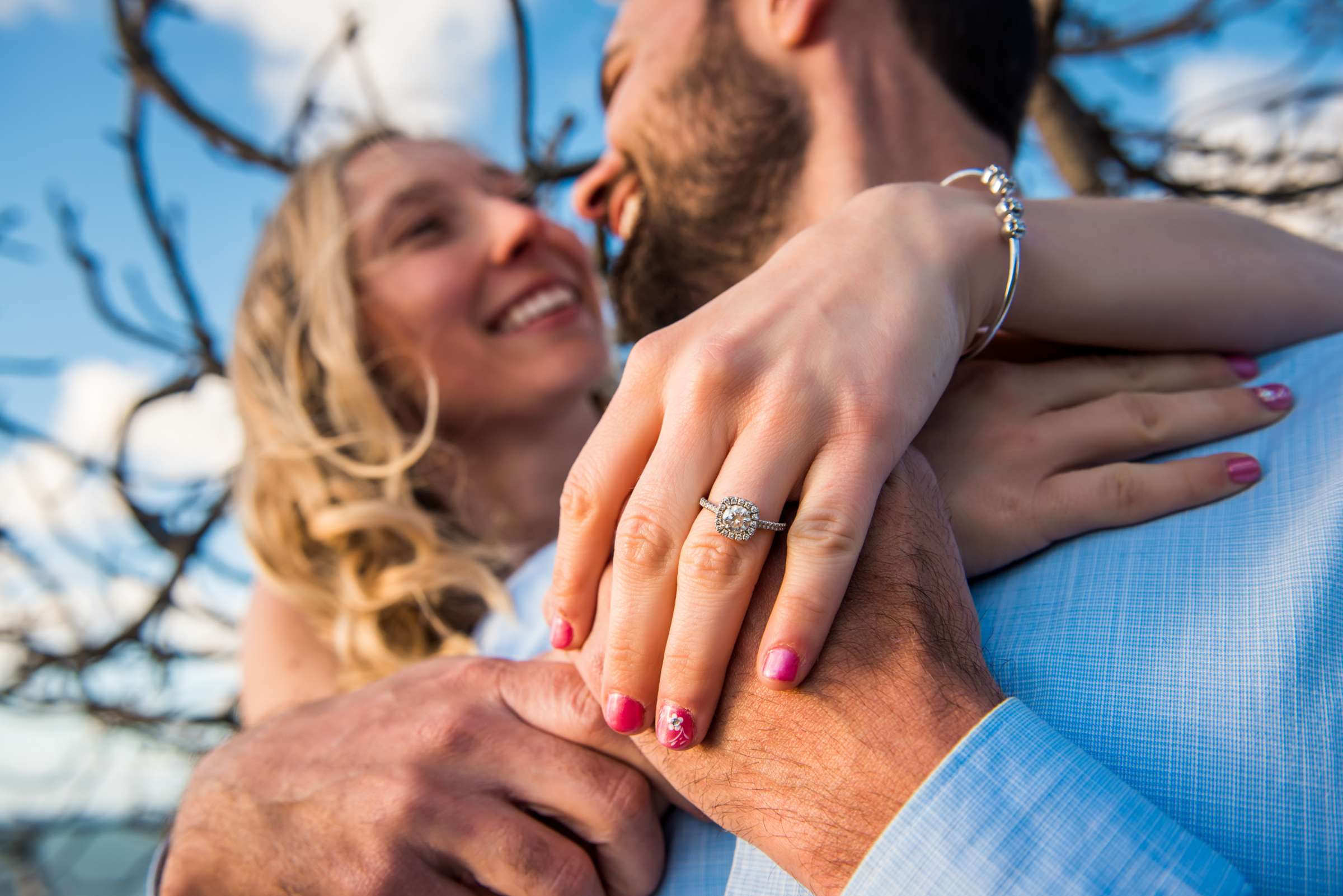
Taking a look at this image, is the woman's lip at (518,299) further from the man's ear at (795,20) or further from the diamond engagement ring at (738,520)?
the diamond engagement ring at (738,520)

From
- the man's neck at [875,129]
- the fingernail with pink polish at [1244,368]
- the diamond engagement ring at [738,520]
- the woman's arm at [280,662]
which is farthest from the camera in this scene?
the woman's arm at [280,662]

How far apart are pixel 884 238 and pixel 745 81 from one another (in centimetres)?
95

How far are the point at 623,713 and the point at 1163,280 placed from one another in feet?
3.50

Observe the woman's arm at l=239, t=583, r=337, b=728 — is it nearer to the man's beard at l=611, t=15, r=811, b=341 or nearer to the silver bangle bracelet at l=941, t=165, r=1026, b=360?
the man's beard at l=611, t=15, r=811, b=341

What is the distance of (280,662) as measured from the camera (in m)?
2.78

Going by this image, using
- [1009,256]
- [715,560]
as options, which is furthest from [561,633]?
[1009,256]

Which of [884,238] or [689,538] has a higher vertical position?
[884,238]

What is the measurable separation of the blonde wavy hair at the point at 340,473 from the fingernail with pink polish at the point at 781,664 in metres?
1.56

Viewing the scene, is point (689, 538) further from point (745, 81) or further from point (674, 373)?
point (745, 81)

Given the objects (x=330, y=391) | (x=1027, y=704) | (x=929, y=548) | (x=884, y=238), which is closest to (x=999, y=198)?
(x=884, y=238)

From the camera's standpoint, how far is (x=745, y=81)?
190 centimetres

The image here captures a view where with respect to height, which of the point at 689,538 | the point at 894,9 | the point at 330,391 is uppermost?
the point at 894,9

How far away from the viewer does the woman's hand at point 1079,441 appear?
118 cm

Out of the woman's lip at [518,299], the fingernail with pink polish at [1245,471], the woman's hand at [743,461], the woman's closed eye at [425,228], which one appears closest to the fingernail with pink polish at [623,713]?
the woman's hand at [743,461]
